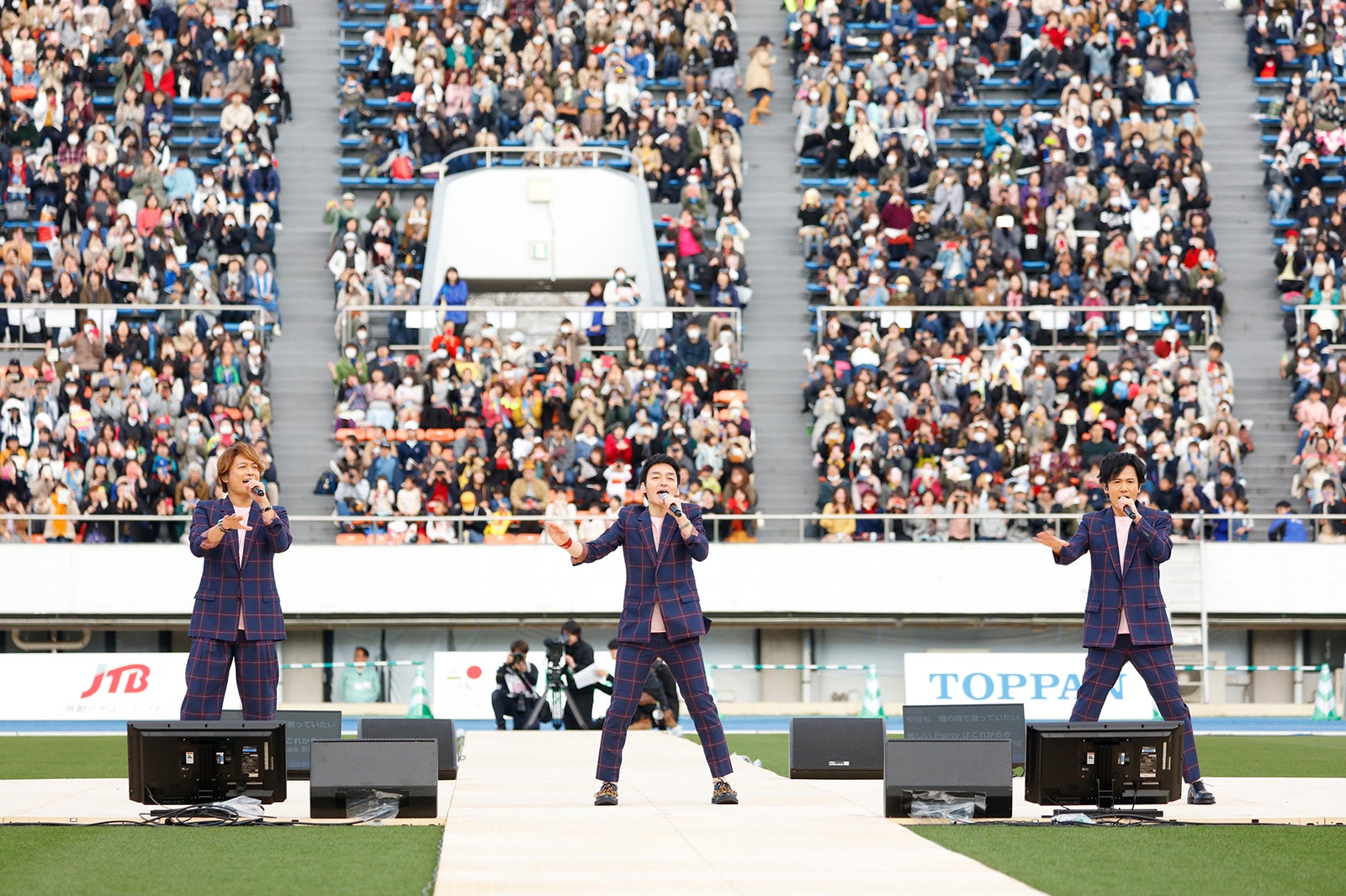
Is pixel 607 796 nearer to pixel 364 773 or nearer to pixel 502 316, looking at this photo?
pixel 364 773

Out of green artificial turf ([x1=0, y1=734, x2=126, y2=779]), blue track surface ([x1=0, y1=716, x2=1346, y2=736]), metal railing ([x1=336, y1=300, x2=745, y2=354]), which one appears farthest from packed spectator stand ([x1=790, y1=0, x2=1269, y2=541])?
green artificial turf ([x1=0, y1=734, x2=126, y2=779])

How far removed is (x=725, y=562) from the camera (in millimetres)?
23641

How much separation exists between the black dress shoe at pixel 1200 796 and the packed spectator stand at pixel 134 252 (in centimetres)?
1566

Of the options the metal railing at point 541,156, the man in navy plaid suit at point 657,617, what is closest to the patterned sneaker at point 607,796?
the man in navy plaid suit at point 657,617

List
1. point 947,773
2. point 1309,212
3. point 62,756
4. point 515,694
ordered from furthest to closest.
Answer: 1. point 1309,212
2. point 515,694
3. point 62,756
4. point 947,773

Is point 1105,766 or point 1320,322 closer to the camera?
point 1105,766

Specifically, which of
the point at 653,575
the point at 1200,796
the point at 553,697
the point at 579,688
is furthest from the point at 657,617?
the point at 553,697

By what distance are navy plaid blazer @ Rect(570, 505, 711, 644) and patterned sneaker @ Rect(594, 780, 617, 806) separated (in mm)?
741

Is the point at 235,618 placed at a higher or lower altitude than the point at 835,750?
higher

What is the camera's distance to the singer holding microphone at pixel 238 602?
31.1 ft

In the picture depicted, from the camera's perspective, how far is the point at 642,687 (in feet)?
31.4

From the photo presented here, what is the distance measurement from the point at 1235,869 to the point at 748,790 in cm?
382

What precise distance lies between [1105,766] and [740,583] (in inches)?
579

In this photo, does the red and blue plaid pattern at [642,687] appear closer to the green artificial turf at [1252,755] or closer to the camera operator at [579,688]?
the green artificial turf at [1252,755]
